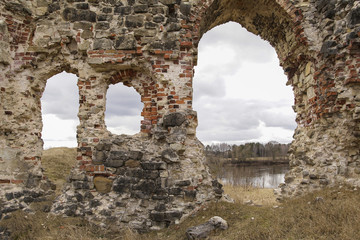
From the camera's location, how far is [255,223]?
11.8 feet

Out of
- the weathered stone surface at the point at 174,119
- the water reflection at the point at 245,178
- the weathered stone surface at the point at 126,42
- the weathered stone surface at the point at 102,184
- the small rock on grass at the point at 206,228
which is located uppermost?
the weathered stone surface at the point at 126,42

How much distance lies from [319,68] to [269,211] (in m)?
3.17

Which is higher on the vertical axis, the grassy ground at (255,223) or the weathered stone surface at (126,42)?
the weathered stone surface at (126,42)

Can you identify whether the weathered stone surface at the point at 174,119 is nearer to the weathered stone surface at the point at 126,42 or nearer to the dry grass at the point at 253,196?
the weathered stone surface at the point at 126,42

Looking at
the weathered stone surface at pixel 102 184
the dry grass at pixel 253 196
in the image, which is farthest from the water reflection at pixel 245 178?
the weathered stone surface at pixel 102 184

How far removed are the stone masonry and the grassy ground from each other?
27cm

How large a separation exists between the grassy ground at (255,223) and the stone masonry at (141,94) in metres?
0.27

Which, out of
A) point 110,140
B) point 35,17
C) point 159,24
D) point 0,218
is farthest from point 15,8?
point 0,218

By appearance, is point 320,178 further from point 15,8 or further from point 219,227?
point 15,8

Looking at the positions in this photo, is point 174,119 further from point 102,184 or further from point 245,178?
A: point 245,178

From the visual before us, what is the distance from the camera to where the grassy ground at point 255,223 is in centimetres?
307

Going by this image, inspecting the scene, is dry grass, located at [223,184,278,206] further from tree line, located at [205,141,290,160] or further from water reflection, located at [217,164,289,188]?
tree line, located at [205,141,290,160]

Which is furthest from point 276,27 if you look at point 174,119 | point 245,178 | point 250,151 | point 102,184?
point 250,151

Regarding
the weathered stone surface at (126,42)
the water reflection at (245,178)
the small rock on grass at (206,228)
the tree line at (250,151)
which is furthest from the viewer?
the tree line at (250,151)
